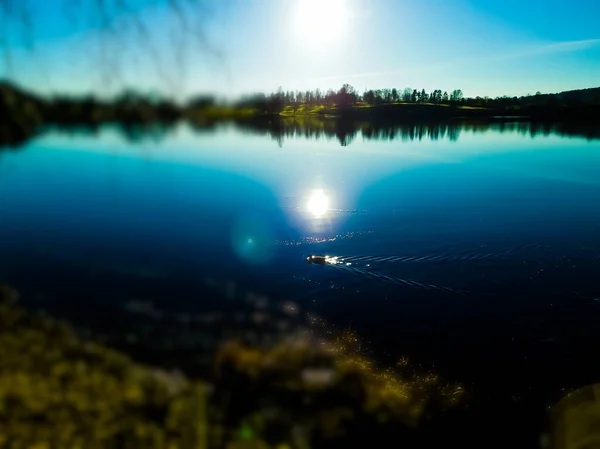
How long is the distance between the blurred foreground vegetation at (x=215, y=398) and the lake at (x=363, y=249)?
11.4 feet

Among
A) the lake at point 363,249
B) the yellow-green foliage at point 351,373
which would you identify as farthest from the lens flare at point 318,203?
the yellow-green foliage at point 351,373

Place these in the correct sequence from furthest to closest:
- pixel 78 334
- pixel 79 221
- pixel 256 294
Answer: pixel 79 221 → pixel 256 294 → pixel 78 334

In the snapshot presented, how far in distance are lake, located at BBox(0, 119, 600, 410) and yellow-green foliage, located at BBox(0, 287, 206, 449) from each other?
23.4 feet

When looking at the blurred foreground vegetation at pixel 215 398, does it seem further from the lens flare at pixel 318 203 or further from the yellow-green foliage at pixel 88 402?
the lens flare at pixel 318 203

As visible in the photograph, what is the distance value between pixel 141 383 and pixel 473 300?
63.0 ft

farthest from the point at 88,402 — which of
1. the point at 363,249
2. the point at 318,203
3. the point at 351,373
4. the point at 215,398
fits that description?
the point at 318,203

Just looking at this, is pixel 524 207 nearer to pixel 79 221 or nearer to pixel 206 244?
pixel 206 244

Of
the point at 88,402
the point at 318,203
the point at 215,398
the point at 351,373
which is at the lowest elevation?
the point at 351,373

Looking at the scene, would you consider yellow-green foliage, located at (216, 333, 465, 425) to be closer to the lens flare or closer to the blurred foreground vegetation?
the blurred foreground vegetation

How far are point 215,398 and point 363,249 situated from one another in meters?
20.7

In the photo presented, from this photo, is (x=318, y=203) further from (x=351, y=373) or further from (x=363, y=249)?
(x=351, y=373)

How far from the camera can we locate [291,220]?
138 feet

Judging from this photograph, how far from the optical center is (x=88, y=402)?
40.2 feet

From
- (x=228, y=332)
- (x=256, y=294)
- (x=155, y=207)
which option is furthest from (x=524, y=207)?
(x=155, y=207)
